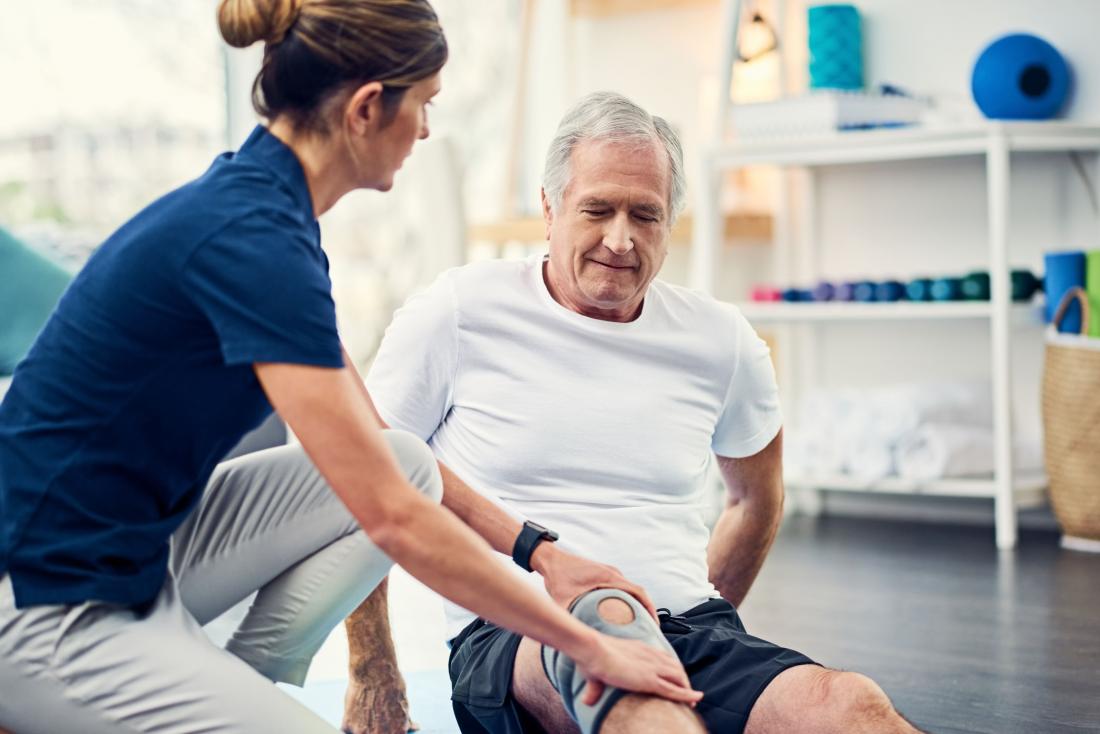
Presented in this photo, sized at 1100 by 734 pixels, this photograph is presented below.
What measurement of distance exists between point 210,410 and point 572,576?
1.45 ft

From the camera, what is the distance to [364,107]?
119 cm

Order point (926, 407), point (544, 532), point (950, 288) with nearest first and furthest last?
point (544, 532) < point (950, 288) < point (926, 407)

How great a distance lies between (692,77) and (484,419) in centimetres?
276

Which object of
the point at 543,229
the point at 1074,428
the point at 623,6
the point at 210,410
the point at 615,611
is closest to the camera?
the point at 210,410

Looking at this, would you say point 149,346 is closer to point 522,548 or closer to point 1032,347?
point 522,548

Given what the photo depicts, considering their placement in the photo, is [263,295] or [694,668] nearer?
[263,295]

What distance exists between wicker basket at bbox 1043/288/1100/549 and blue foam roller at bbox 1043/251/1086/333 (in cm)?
2

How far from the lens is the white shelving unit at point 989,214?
3164 millimetres

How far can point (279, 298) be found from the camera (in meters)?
1.10

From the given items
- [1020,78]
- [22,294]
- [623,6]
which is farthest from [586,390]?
[623,6]

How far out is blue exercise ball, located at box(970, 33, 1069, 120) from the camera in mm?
3303

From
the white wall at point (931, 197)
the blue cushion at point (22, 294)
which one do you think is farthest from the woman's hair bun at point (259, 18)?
the white wall at point (931, 197)

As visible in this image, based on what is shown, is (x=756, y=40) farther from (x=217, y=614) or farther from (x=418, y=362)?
(x=217, y=614)

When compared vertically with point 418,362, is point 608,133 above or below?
above
